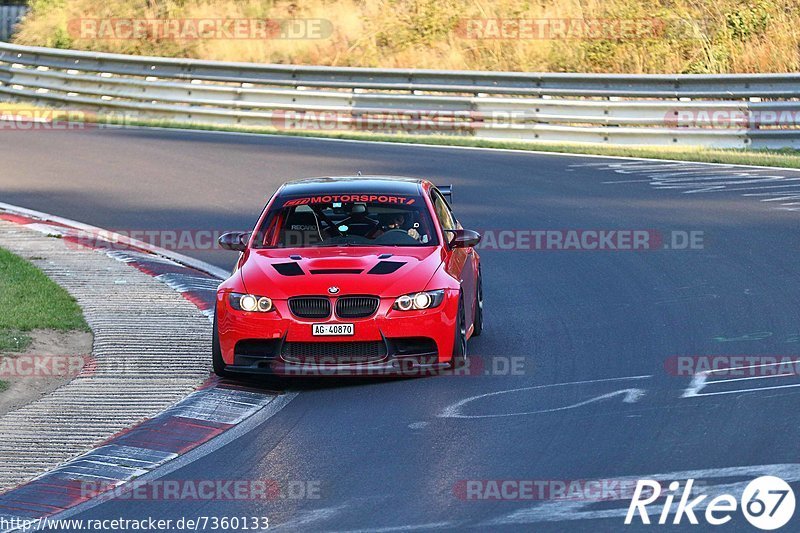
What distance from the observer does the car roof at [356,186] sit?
38.4 feet

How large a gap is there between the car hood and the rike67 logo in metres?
3.38

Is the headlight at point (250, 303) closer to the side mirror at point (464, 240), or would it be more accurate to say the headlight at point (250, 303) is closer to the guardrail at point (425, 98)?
the side mirror at point (464, 240)

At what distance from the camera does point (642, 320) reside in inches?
476

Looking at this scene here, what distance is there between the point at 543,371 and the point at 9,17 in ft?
110

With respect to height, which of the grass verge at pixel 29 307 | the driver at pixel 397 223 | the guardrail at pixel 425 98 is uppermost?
the guardrail at pixel 425 98

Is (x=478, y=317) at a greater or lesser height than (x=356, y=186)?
lesser

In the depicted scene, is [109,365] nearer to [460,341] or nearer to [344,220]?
[344,220]

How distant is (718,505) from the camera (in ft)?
22.9

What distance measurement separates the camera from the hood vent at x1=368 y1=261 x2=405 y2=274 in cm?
1041

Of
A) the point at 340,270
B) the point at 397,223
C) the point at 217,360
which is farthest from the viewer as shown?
the point at 397,223

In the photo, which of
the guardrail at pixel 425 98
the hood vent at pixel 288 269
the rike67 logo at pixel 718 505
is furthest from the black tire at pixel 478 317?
the guardrail at pixel 425 98

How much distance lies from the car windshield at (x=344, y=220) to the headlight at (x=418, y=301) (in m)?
1.13

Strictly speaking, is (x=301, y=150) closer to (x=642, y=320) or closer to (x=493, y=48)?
(x=493, y=48)

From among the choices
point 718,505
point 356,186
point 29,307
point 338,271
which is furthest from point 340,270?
point 718,505
